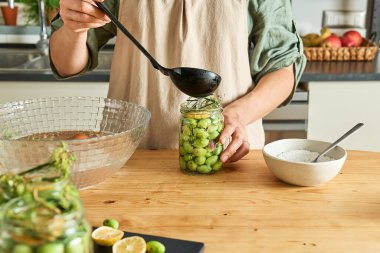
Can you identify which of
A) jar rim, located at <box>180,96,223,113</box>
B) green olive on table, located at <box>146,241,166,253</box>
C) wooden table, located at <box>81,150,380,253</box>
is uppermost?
jar rim, located at <box>180,96,223,113</box>

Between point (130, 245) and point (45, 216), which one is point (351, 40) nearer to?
point (130, 245)

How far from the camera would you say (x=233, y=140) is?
3.63 feet

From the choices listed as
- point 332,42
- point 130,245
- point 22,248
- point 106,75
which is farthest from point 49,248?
point 332,42

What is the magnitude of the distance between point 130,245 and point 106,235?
48mm

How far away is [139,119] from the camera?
3.80 ft

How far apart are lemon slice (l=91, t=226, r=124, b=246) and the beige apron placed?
0.56 m

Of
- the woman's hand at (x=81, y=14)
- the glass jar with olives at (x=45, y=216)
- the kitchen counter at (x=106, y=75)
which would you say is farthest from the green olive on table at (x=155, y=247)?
the kitchen counter at (x=106, y=75)

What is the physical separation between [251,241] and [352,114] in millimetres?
1539

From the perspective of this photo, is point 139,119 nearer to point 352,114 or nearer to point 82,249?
point 82,249

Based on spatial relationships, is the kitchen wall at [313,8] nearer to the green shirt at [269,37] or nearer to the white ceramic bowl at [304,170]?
the green shirt at [269,37]

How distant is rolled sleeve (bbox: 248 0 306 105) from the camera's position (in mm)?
1382

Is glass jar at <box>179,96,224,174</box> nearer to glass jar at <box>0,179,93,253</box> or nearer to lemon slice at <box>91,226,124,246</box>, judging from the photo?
lemon slice at <box>91,226,124,246</box>

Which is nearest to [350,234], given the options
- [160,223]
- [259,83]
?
[160,223]

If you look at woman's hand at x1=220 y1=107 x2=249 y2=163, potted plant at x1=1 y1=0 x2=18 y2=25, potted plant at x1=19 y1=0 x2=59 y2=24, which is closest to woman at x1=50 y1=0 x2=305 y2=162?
woman's hand at x1=220 y1=107 x2=249 y2=163
